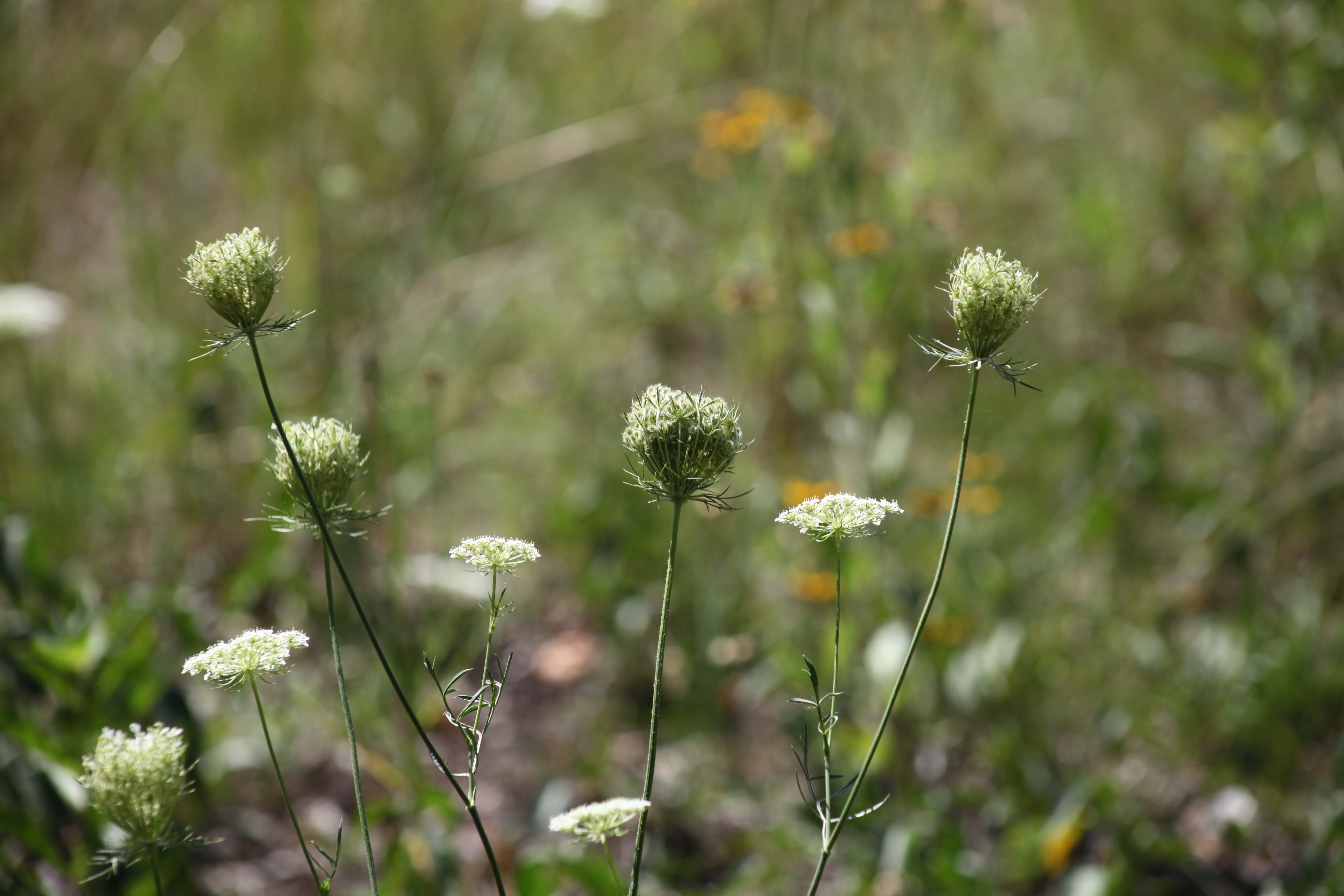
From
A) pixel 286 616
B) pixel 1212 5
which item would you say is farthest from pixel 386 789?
pixel 1212 5

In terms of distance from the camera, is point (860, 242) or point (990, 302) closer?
point (990, 302)

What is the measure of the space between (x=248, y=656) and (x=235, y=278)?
35 cm

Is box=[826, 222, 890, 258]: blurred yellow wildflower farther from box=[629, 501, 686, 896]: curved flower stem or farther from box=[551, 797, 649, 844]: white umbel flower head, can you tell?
box=[551, 797, 649, 844]: white umbel flower head

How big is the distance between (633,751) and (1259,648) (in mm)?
1550

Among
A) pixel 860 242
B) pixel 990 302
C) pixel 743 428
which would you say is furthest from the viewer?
pixel 743 428

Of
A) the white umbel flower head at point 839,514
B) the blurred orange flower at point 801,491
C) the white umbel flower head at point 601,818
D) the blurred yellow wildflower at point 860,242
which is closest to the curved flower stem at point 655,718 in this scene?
the white umbel flower head at point 601,818

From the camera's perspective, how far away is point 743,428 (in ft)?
10.6

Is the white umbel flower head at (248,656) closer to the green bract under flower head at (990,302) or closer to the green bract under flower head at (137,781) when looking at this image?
the green bract under flower head at (137,781)

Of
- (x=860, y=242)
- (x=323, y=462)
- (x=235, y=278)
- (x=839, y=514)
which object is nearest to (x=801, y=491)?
(x=860, y=242)

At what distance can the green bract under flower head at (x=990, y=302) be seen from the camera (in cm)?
93

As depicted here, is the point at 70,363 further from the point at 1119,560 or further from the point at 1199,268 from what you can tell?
the point at 1199,268

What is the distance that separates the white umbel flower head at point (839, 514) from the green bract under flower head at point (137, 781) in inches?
23.5

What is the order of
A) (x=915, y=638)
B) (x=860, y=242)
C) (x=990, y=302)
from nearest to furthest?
(x=915, y=638)
(x=990, y=302)
(x=860, y=242)

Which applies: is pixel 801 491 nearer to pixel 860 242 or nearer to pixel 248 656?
pixel 860 242
